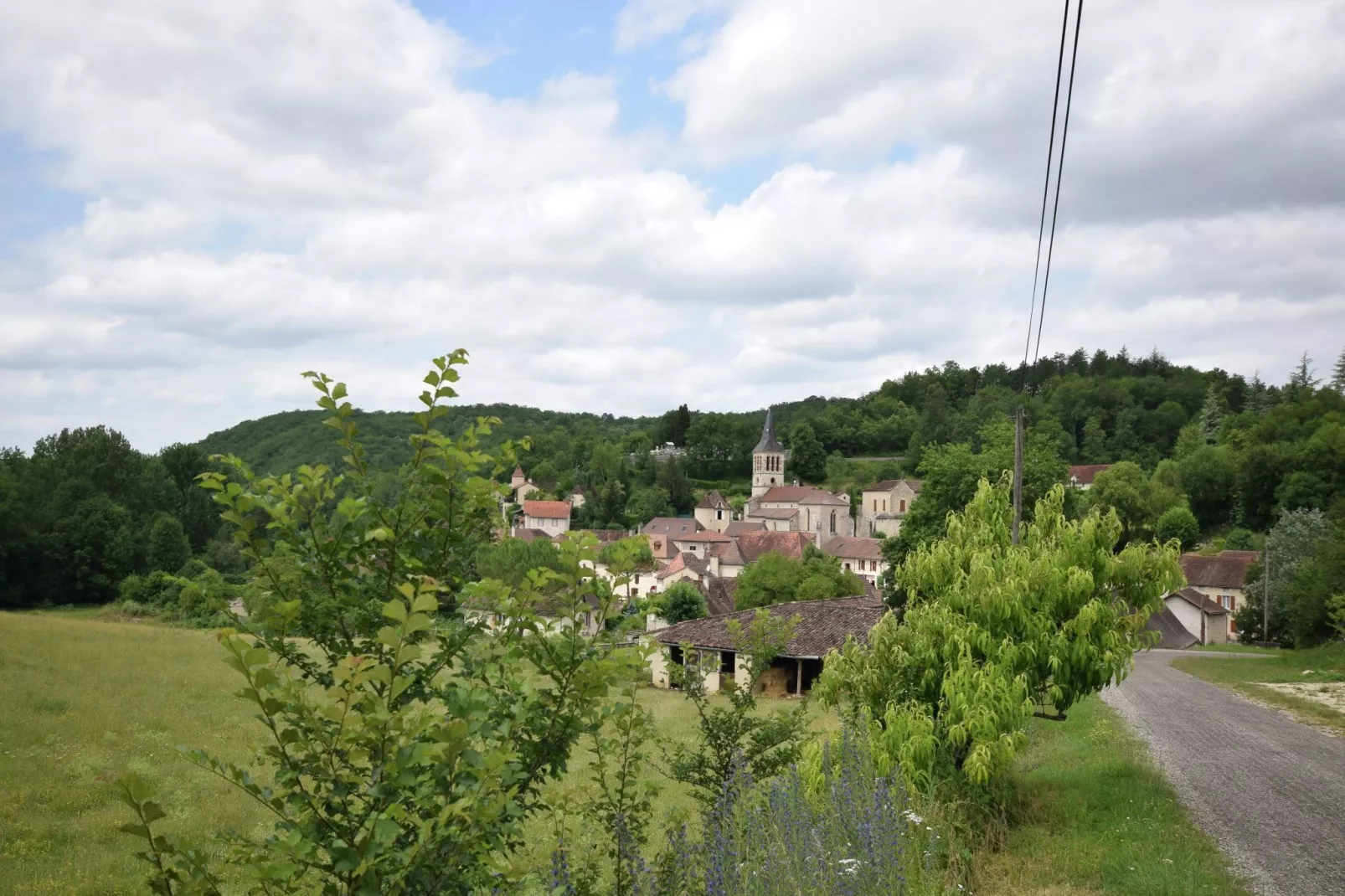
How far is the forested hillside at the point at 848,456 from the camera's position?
97.2ft

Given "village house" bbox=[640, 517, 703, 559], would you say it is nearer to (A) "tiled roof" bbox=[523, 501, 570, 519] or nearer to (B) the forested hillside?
(B) the forested hillside

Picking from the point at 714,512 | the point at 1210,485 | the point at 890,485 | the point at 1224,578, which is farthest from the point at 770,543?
the point at 1224,578

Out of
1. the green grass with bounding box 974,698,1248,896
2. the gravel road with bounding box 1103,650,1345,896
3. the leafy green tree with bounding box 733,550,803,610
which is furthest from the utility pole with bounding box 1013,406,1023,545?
the leafy green tree with bounding box 733,550,803,610

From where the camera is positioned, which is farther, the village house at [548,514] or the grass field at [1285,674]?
the village house at [548,514]

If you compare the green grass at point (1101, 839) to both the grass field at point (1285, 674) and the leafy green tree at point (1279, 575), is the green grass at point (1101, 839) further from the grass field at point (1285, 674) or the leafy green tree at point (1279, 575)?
the leafy green tree at point (1279, 575)

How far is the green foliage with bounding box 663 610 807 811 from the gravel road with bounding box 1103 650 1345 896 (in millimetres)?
5043

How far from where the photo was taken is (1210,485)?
71.6m

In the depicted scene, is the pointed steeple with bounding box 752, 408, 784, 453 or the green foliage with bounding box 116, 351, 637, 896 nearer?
the green foliage with bounding box 116, 351, 637, 896

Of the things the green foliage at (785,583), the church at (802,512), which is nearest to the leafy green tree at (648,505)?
the church at (802,512)

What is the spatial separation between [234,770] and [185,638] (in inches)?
1289

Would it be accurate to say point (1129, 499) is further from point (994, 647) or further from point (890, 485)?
point (994, 647)

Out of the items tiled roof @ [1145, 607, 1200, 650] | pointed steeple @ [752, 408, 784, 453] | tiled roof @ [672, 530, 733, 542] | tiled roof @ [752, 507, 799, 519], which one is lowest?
tiled roof @ [1145, 607, 1200, 650]

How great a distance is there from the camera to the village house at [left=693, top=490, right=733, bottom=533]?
355 feet

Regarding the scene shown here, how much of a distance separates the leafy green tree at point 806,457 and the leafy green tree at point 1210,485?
63.2m
